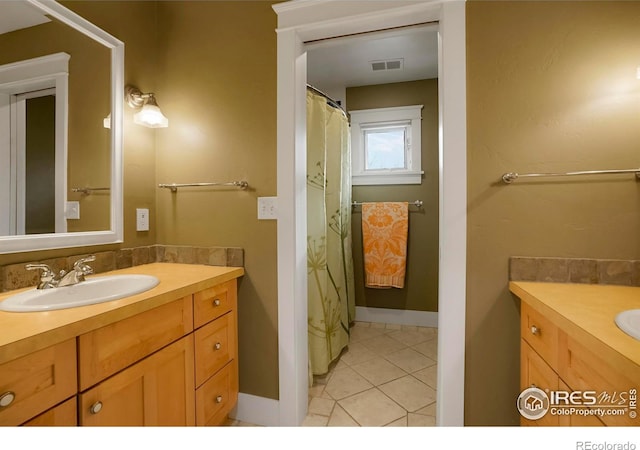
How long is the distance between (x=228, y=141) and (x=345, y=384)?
168cm

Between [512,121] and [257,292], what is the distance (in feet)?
4.70

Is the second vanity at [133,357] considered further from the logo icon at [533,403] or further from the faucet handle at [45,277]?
the logo icon at [533,403]

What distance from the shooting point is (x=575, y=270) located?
3.80 feet

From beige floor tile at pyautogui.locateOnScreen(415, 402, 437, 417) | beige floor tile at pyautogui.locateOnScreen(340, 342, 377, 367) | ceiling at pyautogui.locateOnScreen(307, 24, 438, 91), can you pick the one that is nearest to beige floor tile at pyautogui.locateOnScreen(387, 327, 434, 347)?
beige floor tile at pyautogui.locateOnScreen(340, 342, 377, 367)

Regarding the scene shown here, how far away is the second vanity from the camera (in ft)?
2.18

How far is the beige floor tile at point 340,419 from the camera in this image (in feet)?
4.91

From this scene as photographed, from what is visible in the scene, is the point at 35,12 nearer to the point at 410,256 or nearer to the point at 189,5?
the point at 189,5

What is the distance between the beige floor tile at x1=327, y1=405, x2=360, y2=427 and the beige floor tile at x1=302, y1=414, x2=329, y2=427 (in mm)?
28

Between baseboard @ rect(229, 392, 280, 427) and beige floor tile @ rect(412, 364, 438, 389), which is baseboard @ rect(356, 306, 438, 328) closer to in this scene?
beige floor tile @ rect(412, 364, 438, 389)

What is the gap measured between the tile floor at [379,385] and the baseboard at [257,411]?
38 mm

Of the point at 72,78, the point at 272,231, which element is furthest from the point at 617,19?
the point at 72,78

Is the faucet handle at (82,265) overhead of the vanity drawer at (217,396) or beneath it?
overhead

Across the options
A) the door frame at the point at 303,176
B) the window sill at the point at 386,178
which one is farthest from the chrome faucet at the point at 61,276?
the window sill at the point at 386,178

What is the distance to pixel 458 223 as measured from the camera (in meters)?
1.24
